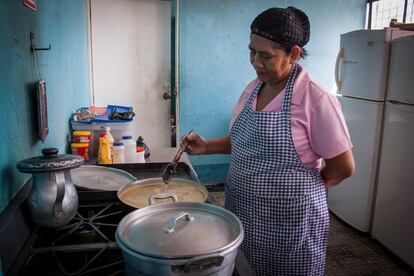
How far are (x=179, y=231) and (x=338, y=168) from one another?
0.68 metres

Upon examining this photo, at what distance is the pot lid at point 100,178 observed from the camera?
3.95 ft

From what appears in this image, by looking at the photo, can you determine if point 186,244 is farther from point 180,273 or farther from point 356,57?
point 356,57

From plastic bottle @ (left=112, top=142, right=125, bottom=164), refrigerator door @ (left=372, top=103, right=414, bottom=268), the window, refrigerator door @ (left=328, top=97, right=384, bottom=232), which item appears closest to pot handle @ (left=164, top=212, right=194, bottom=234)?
plastic bottle @ (left=112, top=142, right=125, bottom=164)

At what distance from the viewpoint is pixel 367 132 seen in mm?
2643

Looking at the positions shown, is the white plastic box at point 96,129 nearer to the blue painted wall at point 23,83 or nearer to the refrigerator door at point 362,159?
the blue painted wall at point 23,83

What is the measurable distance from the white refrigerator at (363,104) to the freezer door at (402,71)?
0.19 feet

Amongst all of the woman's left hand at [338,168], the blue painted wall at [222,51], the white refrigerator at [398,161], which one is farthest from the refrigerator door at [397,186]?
the blue painted wall at [222,51]

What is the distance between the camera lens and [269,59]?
1.06 meters

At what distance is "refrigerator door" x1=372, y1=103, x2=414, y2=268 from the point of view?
2.29m

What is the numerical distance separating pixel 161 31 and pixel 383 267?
9.30ft

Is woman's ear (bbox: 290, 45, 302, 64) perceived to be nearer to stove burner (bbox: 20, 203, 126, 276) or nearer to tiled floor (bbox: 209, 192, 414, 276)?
stove burner (bbox: 20, 203, 126, 276)

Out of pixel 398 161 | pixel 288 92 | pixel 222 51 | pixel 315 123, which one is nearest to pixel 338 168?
pixel 315 123

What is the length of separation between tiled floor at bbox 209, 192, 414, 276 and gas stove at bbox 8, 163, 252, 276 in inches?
67.8

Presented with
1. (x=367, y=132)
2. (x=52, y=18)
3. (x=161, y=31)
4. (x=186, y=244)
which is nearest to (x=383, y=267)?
(x=367, y=132)
